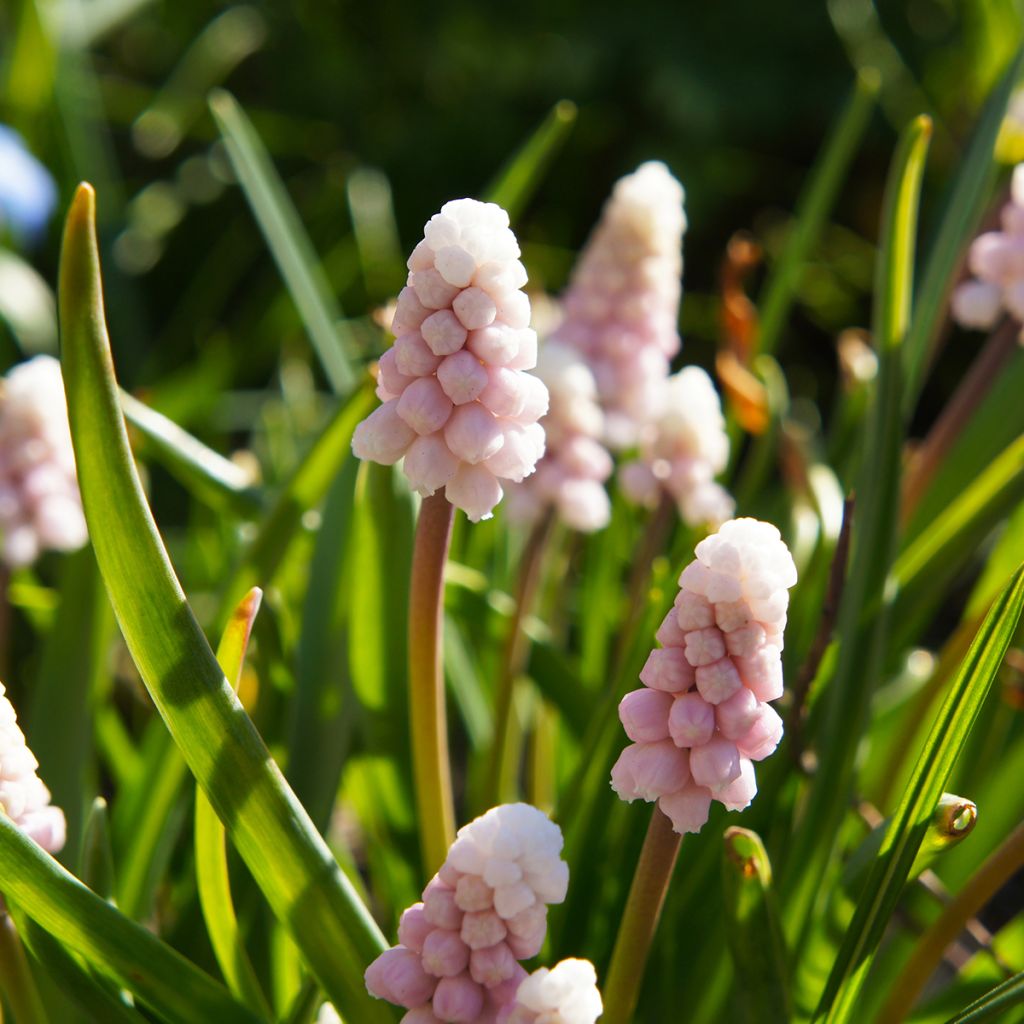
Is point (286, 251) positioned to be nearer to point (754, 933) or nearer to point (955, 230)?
point (955, 230)

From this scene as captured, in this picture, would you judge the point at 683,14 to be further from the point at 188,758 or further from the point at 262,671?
the point at 188,758

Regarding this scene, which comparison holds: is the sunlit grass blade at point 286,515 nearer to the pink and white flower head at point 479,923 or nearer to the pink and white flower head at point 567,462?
the pink and white flower head at point 567,462

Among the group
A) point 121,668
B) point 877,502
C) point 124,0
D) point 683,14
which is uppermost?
point 124,0

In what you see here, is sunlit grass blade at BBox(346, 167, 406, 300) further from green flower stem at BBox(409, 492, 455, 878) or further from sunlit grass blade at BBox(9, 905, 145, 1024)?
sunlit grass blade at BBox(9, 905, 145, 1024)

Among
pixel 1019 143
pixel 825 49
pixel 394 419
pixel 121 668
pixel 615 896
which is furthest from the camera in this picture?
pixel 825 49

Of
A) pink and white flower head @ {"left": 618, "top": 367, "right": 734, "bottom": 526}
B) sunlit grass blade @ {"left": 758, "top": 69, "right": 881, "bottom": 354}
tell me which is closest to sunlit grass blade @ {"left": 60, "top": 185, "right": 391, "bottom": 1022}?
pink and white flower head @ {"left": 618, "top": 367, "right": 734, "bottom": 526}

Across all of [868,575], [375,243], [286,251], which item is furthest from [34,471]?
[375,243]

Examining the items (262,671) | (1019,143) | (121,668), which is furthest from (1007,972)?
(121,668)
